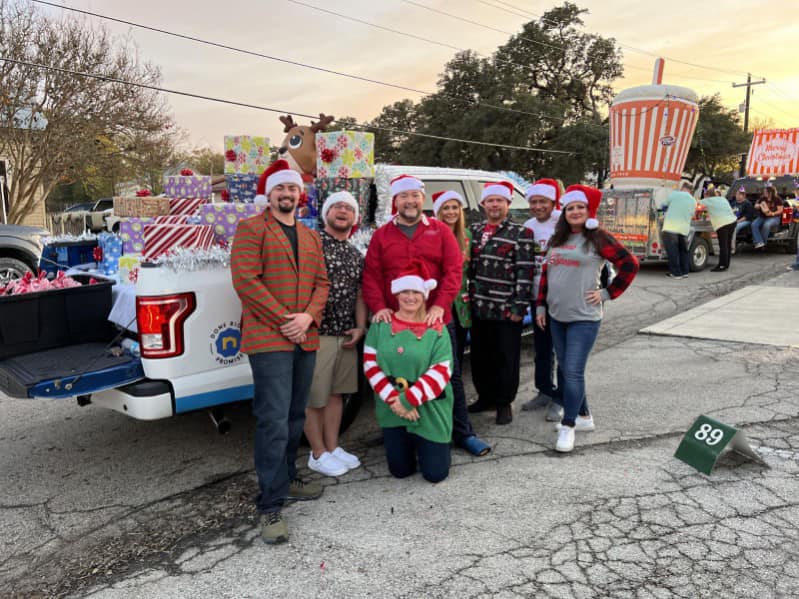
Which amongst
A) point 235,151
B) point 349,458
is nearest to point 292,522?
point 349,458

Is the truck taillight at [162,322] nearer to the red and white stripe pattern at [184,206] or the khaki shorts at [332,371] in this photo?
the khaki shorts at [332,371]

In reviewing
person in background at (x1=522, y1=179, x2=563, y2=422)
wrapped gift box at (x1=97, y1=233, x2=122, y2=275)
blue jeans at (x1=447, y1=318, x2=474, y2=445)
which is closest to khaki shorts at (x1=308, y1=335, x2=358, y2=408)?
blue jeans at (x1=447, y1=318, x2=474, y2=445)

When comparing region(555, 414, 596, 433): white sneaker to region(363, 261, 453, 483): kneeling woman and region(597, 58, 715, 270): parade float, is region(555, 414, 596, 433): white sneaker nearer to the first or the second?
region(363, 261, 453, 483): kneeling woman

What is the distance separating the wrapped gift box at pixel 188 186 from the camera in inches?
220

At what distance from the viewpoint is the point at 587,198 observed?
3826 mm

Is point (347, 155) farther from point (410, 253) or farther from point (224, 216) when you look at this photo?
point (410, 253)

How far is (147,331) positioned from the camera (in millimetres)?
3168

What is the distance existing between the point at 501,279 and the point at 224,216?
1.96m

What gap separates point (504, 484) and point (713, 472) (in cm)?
120

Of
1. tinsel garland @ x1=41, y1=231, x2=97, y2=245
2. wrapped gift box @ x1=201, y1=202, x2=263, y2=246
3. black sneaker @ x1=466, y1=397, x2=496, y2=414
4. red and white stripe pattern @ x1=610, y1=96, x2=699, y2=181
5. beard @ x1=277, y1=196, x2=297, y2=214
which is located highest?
red and white stripe pattern @ x1=610, y1=96, x2=699, y2=181

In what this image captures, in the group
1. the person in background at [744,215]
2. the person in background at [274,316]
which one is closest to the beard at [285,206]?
the person in background at [274,316]

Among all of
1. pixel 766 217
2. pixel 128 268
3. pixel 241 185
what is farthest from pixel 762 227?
pixel 128 268

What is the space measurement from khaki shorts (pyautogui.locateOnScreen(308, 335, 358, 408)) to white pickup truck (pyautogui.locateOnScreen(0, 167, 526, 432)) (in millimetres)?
407

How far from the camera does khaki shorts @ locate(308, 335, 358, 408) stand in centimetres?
354
